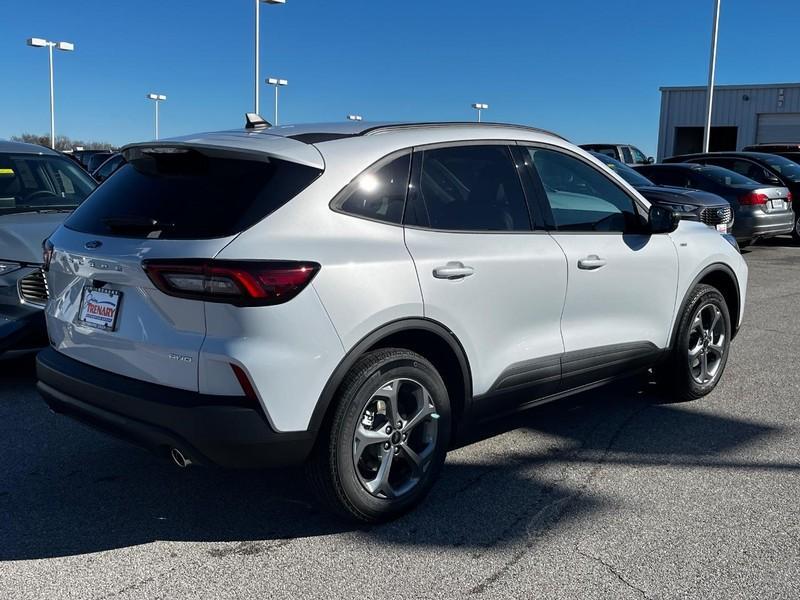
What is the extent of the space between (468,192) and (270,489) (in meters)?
1.71

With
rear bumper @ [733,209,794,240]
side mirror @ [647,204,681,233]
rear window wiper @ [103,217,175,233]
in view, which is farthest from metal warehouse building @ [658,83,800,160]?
rear window wiper @ [103,217,175,233]

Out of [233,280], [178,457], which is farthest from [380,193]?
[178,457]

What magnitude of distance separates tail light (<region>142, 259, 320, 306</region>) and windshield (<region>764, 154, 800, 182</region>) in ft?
50.6

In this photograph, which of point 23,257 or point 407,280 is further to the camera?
point 23,257

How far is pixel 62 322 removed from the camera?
12.0 ft

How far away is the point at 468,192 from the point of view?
4.01 m

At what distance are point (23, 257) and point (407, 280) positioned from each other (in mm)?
3155

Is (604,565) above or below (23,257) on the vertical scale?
below

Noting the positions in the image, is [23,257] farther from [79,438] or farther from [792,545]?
[792,545]

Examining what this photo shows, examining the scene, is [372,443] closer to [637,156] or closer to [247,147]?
[247,147]

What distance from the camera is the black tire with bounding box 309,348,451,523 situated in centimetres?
334

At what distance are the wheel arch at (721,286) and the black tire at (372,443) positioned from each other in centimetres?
212

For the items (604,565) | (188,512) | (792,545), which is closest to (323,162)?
(188,512)

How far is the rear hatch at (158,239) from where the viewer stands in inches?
125
